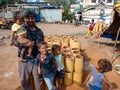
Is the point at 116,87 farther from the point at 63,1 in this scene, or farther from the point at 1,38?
the point at 63,1

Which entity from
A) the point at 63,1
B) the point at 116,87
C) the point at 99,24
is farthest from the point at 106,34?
the point at 63,1

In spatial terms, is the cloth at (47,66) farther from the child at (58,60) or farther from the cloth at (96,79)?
the cloth at (96,79)

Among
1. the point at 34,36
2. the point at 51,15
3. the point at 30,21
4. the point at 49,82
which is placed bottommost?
the point at 49,82

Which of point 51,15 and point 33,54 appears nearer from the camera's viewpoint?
point 33,54

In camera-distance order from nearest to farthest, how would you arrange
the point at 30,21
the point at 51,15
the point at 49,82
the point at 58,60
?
the point at 30,21
the point at 49,82
the point at 58,60
the point at 51,15

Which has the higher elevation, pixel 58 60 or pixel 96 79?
pixel 58 60

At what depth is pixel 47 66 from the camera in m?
4.18

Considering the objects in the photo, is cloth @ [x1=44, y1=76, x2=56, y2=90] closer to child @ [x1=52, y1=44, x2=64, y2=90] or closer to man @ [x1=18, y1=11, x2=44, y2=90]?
man @ [x1=18, y1=11, x2=44, y2=90]

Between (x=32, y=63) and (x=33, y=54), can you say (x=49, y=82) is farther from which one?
(x=33, y=54)

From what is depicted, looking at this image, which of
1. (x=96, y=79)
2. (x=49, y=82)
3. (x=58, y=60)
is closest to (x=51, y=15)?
(x=58, y=60)

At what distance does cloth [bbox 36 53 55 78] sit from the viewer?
13.6 feet

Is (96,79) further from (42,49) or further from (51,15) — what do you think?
(51,15)

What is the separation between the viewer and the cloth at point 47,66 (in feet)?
13.6

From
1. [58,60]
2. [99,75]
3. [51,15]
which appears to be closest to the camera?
[99,75]
